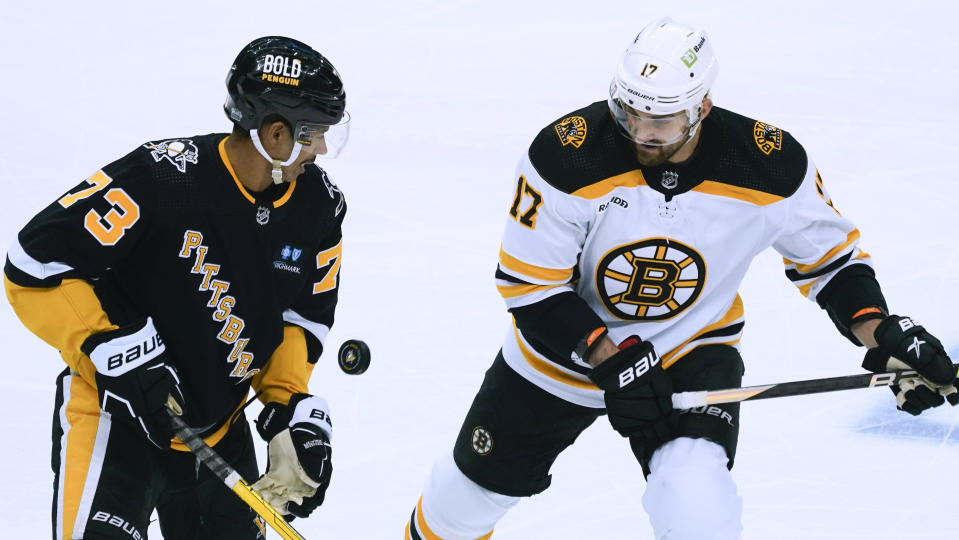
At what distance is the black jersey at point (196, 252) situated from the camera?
9.45ft

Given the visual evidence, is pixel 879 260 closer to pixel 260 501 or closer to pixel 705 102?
pixel 705 102

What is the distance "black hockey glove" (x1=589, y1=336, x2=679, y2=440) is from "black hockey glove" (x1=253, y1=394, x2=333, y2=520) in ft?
2.21

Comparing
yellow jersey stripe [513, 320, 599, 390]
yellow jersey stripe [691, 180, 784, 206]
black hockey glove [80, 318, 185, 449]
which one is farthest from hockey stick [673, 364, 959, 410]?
black hockey glove [80, 318, 185, 449]

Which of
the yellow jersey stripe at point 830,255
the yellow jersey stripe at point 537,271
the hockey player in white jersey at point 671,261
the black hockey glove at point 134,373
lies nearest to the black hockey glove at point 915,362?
the hockey player in white jersey at point 671,261

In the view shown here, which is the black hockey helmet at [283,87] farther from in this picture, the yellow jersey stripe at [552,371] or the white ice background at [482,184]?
the white ice background at [482,184]

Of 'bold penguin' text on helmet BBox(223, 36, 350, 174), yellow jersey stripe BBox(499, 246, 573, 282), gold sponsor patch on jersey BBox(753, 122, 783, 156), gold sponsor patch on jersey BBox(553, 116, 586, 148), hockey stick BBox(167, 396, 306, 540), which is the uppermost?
'bold penguin' text on helmet BBox(223, 36, 350, 174)

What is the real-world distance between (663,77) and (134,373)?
135 cm

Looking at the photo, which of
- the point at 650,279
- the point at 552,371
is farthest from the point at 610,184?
the point at 552,371

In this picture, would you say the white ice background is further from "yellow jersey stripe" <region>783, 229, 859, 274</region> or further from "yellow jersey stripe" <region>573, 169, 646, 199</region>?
"yellow jersey stripe" <region>573, 169, 646, 199</region>

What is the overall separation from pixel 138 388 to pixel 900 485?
2.33m

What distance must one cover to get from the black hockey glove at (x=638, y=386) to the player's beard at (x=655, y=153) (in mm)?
428

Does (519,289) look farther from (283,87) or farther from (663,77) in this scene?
(283,87)

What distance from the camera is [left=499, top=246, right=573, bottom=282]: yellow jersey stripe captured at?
10.5ft

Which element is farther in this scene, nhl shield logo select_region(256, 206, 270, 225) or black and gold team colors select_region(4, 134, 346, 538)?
nhl shield logo select_region(256, 206, 270, 225)
